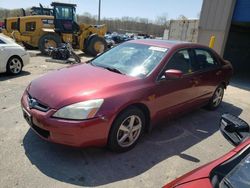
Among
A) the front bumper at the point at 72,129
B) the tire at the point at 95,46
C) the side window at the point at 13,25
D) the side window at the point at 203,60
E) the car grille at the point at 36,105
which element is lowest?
the tire at the point at 95,46

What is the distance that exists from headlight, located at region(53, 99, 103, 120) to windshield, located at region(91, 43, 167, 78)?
102 centimetres

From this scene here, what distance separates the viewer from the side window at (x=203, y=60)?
4892 mm

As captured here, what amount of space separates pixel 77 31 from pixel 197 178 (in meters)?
14.7

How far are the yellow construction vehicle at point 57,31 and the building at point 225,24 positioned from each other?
20.7 ft

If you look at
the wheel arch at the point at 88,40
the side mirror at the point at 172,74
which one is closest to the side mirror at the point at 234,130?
the side mirror at the point at 172,74

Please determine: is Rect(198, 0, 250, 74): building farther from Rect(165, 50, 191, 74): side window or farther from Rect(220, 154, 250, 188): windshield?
Rect(220, 154, 250, 188): windshield

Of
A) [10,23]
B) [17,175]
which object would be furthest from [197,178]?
[10,23]

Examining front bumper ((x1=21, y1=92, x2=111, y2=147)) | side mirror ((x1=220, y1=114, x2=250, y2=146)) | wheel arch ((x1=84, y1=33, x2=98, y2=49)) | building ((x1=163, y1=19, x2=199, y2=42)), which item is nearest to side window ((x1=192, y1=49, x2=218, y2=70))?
front bumper ((x1=21, y1=92, x2=111, y2=147))

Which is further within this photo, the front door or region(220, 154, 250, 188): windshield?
the front door

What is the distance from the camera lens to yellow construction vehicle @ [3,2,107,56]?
14.6 m

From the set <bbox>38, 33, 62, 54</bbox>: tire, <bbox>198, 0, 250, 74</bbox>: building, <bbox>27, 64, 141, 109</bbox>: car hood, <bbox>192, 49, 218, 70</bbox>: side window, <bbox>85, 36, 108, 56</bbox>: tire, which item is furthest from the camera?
<bbox>85, 36, 108, 56</bbox>: tire

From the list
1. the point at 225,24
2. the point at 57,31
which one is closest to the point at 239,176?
the point at 225,24

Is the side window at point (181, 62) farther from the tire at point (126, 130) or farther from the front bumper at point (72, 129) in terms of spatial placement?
the front bumper at point (72, 129)

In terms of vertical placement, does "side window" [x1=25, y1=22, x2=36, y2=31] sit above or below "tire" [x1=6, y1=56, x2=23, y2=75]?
above
